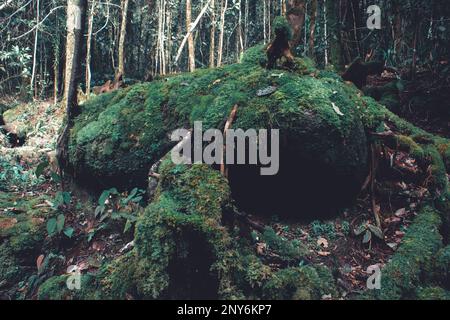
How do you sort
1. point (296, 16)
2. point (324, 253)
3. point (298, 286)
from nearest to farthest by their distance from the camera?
point (298, 286)
point (324, 253)
point (296, 16)

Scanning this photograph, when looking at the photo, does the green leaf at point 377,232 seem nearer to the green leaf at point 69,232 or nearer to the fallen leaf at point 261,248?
the fallen leaf at point 261,248

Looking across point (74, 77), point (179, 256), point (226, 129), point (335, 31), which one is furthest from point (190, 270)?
point (335, 31)

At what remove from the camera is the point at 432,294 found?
9.33ft

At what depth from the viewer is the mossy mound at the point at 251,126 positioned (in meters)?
3.82

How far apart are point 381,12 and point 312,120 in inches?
301

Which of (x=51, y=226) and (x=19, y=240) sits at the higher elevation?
(x=51, y=226)

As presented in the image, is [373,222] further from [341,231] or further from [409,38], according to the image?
[409,38]

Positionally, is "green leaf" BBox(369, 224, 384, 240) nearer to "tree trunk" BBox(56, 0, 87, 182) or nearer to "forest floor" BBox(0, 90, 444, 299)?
"forest floor" BBox(0, 90, 444, 299)

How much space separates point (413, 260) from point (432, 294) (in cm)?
38

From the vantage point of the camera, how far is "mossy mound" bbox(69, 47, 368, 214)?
12.5 feet

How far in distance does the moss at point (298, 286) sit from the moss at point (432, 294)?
0.67 metres

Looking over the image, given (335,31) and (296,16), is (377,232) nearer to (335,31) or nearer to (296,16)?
(296,16)

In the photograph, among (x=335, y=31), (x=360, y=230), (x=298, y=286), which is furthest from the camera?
(x=335, y=31)

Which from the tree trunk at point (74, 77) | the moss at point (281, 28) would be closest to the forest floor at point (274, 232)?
the tree trunk at point (74, 77)
